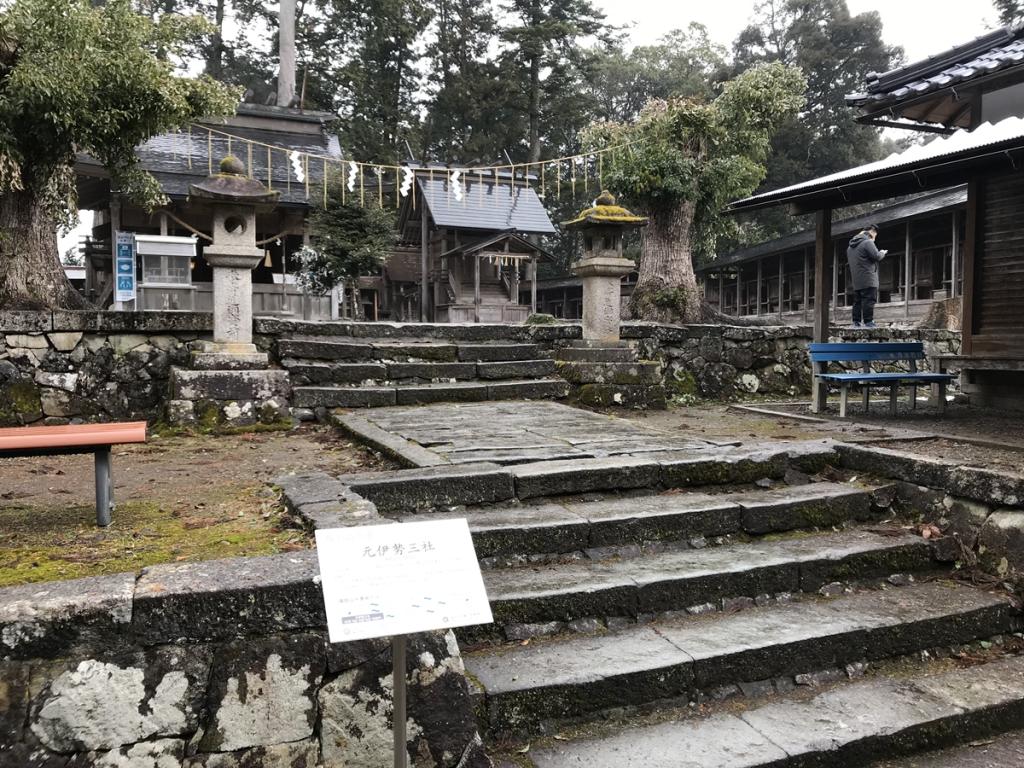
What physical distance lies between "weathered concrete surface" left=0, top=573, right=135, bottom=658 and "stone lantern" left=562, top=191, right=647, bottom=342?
6.10m

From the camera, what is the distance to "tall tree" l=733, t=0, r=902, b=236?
29.4 meters

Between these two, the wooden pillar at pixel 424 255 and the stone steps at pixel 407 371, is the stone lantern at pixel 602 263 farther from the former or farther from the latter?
the wooden pillar at pixel 424 255

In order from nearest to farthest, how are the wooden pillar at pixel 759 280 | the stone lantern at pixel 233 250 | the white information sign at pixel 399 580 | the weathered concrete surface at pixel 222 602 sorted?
the white information sign at pixel 399 580
the weathered concrete surface at pixel 222 602
the stone lantern at pixel 233 250
the wooden pillar at pixel 759 280

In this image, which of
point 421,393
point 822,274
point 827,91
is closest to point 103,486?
point 421,393

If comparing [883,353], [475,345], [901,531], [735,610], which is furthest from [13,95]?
[883,353]

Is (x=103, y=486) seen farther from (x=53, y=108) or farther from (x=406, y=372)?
(x=53, y=108)

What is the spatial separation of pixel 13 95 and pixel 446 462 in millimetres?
5789

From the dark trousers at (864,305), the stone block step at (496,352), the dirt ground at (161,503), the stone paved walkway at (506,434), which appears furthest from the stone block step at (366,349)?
the dark trousers at (864,305)

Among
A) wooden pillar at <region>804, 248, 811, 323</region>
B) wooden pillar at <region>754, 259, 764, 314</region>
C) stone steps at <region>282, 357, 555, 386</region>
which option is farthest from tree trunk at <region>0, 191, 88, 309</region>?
wooden pillar at <region>754, 259, 764, 314</region>

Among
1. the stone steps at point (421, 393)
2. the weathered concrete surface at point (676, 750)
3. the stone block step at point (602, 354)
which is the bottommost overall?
the weathered concrete surface at point (676, 750)

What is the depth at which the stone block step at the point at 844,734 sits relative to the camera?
90.6 inches

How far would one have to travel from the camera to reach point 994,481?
3.47m

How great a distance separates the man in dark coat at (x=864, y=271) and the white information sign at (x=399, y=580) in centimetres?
1153

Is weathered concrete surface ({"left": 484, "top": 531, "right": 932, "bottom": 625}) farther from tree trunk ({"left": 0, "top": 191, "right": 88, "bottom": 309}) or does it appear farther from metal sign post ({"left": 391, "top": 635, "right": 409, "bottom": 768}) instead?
tree trunk ({"left": 0, "top": 191, "right": 88, "bottom": 309})
